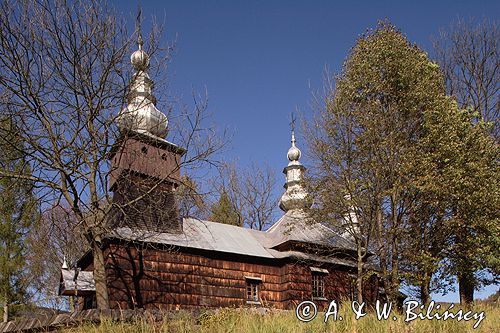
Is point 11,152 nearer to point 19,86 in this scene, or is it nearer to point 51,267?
point 19,86

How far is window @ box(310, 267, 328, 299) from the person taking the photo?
23.4m

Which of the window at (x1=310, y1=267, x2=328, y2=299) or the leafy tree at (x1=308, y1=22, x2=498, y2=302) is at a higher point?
the leafy tree at (x1=308, y1=22, x2=498, y2=302)

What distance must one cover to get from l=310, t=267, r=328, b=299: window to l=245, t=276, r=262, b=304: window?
8.74 feet

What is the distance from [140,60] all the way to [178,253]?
26.1ft

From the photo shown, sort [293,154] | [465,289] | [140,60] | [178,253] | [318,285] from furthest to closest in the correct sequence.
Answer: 1. [293,154]
2. [318,285]
3. [465,289]
4. [178,253]
5. [140,60]

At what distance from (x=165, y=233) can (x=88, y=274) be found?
11.2 feet

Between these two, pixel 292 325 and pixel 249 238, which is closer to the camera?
pixel 292 325

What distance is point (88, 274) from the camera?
19578mm

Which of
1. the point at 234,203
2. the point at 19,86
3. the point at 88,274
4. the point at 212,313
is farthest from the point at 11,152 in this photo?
the point at 234,203

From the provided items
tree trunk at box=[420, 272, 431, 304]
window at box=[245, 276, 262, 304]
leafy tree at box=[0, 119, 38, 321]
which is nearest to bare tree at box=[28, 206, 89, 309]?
leafy tree at box=[0, 119, 38, 321]

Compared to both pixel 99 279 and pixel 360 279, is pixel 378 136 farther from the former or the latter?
pixel 99 279

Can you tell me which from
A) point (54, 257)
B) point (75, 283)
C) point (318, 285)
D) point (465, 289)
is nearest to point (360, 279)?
point (318, 285)

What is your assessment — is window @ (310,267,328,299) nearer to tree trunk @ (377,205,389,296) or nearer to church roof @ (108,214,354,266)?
church roof @ (108,214,354,266)

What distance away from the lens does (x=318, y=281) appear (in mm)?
23719
